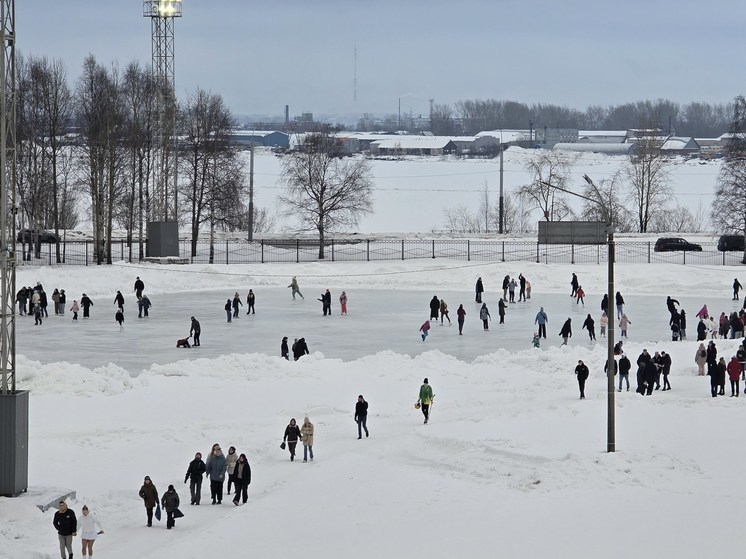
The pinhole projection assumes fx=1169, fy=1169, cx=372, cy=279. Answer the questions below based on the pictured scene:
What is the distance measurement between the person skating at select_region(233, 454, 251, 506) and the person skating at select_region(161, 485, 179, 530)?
5.31 feet

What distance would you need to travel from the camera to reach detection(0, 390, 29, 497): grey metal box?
63.8 feet

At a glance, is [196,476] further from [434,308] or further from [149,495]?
[434,308]

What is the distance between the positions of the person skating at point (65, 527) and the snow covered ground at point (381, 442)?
2.53 feet

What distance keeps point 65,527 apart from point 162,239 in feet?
144

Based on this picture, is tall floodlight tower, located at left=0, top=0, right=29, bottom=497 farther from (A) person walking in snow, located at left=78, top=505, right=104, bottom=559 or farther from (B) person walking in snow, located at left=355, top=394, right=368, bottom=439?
(B) person walking in snow, located at left=355, top=394, right=368, bottom=439

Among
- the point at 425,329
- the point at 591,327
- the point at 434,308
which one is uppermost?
the point at 434,308

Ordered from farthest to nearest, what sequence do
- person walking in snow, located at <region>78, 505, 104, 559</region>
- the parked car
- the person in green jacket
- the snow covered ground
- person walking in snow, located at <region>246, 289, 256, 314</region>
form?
the parked car → person walking in snow, located at <region>246, 289, 256, 314</region> → the person in green jacket → the snow covered ground → person walking in snow, located at <region>78, 505, 104, 559</region>

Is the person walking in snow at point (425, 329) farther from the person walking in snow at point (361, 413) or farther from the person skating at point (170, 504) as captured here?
the person skating at point (170, 504)

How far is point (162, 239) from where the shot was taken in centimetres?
5947

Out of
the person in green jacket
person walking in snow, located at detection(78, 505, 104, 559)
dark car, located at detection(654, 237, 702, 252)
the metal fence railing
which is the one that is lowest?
person walking in snow, located at detection(78, 505, 104, 559)

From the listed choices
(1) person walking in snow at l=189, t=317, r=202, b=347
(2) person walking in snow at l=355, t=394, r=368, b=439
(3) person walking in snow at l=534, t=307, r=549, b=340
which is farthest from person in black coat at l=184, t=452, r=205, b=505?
(3) person walking in snow at l=534, t=307, r=549, b=340

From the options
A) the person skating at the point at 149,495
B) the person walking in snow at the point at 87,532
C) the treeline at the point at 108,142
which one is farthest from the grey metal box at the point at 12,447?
the treeline at the point at 108,142

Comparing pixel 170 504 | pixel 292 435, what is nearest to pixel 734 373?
pixel 292 435

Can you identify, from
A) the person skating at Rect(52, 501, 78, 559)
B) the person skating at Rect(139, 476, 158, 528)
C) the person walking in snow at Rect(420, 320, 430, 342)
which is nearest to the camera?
the person skating at Rect(52, 501, 78, 559)
